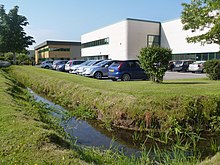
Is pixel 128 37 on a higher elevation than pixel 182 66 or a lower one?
higher

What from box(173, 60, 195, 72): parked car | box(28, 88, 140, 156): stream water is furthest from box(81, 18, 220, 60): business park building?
box(28, 88, 140, 156): stream water

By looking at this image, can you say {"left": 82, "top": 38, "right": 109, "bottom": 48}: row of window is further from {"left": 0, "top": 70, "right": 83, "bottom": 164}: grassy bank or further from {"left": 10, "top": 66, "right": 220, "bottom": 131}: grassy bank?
{"left": 0, "top": 70, "right": 83, "bottom": 164}: grassy bank

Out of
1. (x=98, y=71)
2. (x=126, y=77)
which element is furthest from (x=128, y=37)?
(x=126, y=77)

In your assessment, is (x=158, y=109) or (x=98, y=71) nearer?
(x=158, y=109)

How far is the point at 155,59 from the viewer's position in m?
11.6

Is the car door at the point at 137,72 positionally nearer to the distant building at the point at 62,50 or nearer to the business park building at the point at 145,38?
the business park building at the point at 145,38

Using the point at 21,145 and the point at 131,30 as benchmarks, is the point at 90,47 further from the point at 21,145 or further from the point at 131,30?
the point at 21,145

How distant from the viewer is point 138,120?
8234 millimetres

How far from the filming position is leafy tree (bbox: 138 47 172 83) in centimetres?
1159

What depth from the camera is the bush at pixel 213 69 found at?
51.2 feet

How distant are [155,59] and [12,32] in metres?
45.5

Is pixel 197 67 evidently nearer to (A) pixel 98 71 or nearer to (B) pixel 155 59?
(A) pixel 98 71

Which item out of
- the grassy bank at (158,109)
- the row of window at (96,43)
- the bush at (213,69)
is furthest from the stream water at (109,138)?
the row of window at (96,43)

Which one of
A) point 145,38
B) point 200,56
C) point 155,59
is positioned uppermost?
point 145,38
